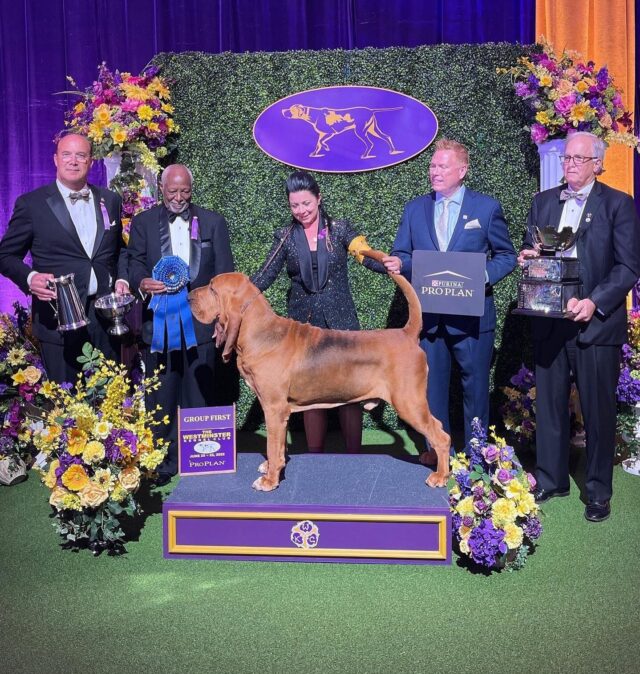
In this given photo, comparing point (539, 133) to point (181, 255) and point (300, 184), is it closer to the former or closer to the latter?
point (300, 184)

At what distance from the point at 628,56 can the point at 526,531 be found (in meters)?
5.40

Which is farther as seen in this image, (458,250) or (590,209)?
(458,250)

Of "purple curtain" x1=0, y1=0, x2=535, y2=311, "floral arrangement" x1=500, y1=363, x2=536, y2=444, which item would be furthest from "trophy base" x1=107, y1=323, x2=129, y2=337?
"purple curtain" x1=0, y1=0, x2=535, y2=311

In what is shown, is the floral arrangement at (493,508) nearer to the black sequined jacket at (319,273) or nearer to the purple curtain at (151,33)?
the black sequined jacket at (319,273)

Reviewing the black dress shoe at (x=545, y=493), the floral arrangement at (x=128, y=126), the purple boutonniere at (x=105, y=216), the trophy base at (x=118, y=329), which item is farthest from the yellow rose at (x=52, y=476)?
the black dress shoe at (x=545, y=493)

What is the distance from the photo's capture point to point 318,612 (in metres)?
3.58

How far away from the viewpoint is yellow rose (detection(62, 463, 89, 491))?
13.3 ft

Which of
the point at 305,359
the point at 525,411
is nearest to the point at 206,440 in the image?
the point at 305,359

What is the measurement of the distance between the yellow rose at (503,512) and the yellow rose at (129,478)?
2038 millimetres

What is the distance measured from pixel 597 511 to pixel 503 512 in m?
1.10

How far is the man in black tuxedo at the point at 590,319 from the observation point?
4406 millimetres

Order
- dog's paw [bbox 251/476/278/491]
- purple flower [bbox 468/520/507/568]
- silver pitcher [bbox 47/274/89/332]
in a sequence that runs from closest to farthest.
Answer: purple flower [bbox 468/520/507/568], dog's paw [bbox 251/476/278/491], silver pitcher [bbox 47/274/89/332]

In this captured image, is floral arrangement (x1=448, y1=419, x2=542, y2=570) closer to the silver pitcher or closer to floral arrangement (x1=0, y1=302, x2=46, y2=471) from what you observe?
the silver pitcher

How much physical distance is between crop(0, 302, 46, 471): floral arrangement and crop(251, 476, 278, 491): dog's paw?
2.19 meters
